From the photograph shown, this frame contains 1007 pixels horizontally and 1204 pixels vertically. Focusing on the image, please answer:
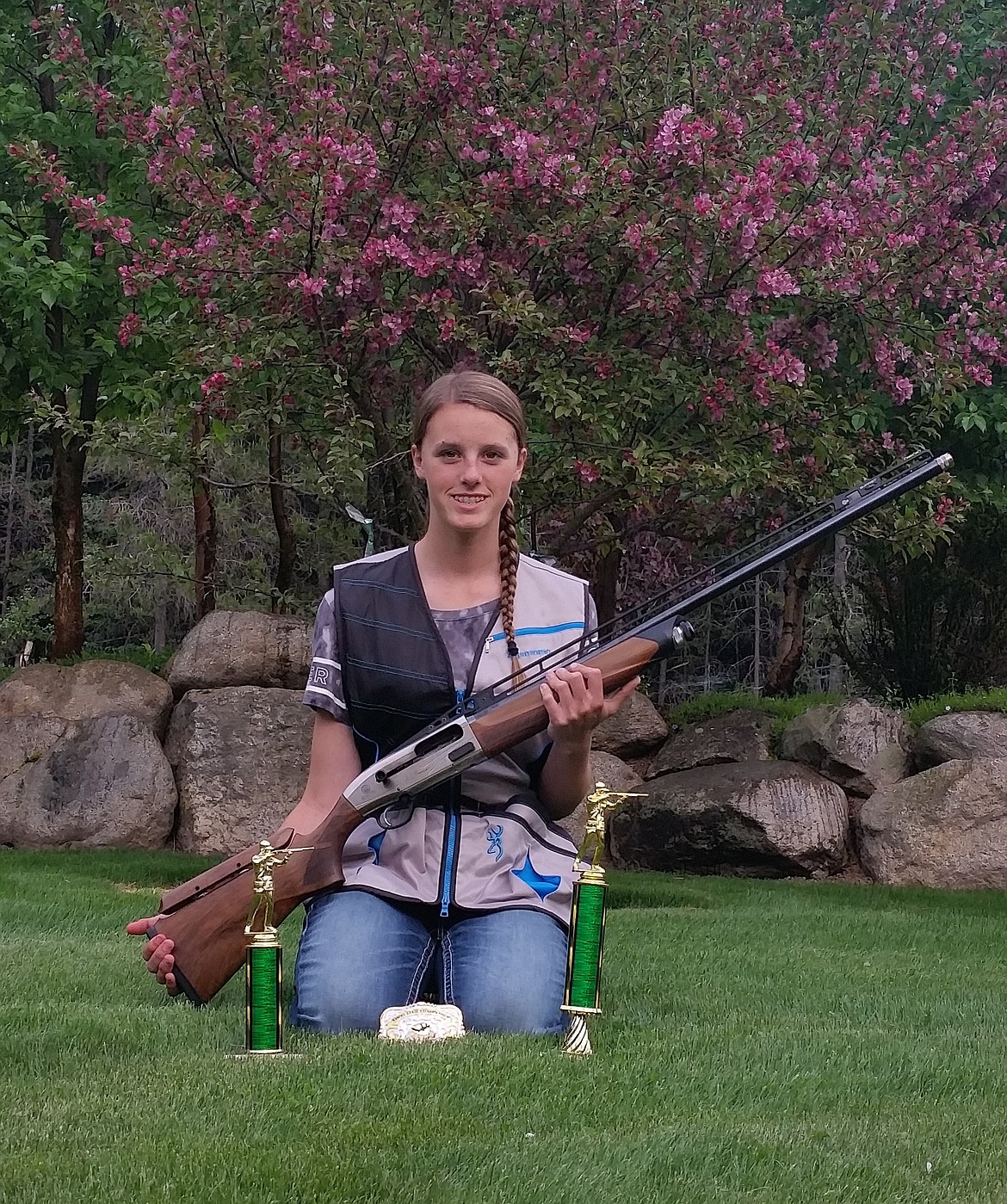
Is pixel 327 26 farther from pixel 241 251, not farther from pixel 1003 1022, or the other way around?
pixel 1003 1022

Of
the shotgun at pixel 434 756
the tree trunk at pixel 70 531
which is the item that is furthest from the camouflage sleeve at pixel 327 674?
the tree trunk at pixel 70 531

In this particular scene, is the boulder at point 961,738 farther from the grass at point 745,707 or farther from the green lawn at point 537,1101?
the green lawn at point 537,1101

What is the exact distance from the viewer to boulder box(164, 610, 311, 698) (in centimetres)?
1079

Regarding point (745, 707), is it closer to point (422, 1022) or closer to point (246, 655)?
point (246, 655)

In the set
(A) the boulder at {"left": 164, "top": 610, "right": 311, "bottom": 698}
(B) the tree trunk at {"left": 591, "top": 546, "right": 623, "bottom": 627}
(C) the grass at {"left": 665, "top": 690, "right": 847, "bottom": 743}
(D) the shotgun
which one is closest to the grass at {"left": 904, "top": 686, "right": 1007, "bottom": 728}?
(C) the grass at {"left": 665, "top": 690, "right": 847, "bottom": 743}

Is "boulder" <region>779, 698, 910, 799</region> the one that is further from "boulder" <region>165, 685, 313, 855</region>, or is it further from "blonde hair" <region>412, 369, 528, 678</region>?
"blonde hair" <region>412, 369, 528, 678</region>

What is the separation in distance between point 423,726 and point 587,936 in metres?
0.87

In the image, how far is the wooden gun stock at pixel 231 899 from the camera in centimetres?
369

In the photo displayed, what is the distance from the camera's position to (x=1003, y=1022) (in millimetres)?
4141

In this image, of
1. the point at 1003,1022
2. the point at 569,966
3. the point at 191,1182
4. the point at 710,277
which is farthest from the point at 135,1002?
the point at 710,277

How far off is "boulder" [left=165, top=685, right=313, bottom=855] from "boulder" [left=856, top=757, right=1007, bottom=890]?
4138 millimetres

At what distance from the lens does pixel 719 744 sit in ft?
34.8

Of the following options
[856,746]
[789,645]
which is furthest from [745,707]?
[789,645]

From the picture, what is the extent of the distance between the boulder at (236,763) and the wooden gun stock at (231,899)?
6024mm
